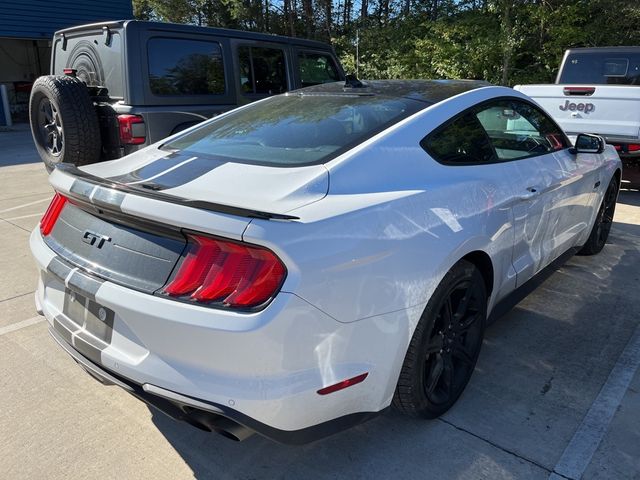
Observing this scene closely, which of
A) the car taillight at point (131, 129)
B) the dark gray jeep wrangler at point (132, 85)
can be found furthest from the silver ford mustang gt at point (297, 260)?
the dark gray jeep wrangler at point (132, 85)

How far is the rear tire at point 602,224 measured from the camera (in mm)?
4645

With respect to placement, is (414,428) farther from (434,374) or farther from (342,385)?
(342,385)

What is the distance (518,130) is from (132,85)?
3470 mm

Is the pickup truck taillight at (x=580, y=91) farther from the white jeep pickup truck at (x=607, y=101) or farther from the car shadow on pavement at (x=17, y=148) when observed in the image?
the car shadow on pavement at (x=17, y=148)

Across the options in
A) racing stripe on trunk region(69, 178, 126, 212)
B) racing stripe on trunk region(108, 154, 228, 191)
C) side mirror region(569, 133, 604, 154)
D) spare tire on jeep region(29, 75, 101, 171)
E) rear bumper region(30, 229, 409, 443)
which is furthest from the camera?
spare tire on jeep region(29, 75, 101, 171)

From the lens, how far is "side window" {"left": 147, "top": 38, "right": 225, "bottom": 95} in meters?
5.16

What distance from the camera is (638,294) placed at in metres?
4.07

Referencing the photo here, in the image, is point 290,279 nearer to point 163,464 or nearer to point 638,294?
point 163,464

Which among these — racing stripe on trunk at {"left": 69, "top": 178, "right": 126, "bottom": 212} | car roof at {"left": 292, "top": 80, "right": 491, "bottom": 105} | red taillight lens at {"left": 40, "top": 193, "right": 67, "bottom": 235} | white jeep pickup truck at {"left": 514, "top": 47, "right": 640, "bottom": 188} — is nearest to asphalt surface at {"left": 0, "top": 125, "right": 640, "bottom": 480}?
red taillight lens at {"left": 40, "top": 193, "right": 67, "bottom": 235}

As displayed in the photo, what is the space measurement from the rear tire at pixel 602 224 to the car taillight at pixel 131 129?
411 cm

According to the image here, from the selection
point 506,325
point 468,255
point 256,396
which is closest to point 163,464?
point 256,396

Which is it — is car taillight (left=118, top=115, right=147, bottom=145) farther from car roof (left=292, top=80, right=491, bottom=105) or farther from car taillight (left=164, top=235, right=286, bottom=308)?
car taillight (left=164, top=235, right=286, bottom=308)

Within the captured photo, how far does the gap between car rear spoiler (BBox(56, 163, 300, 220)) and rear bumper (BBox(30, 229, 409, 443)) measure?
29 centimetres

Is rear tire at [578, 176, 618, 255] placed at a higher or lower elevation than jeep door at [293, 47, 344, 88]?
lower
